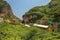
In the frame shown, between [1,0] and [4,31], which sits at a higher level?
[1,0]

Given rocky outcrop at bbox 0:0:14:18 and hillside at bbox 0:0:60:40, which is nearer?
hillside at bbox 0:0:60:40

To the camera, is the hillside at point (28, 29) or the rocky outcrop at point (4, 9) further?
the rocky outcrop at point (4, 9)

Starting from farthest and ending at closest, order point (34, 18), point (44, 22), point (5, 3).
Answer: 1. point (5, 3)
2. point (34, 18)
3. point (44, 22)

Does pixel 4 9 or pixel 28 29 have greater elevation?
pixel 4 9

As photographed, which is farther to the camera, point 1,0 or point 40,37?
point 1,0

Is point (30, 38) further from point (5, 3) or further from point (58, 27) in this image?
point (5, 3)

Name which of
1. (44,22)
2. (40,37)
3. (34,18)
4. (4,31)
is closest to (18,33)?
(4,31)

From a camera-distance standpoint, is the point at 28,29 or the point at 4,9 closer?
the point at 28,29

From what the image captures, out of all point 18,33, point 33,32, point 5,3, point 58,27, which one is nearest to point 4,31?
point 18,33

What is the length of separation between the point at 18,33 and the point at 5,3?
50.8m


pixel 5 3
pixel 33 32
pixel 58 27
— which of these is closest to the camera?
pixel 33 32

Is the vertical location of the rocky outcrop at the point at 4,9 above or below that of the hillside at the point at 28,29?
above

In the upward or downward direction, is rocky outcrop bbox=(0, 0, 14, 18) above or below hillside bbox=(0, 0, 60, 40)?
above

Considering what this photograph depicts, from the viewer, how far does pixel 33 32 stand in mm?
39906
